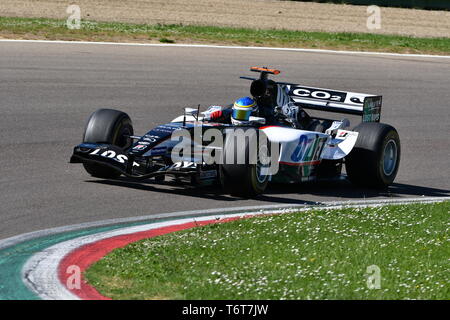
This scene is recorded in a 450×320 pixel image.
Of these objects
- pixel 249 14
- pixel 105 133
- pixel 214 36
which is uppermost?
pixel 249 14

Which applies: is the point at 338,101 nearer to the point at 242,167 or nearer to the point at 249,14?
the point at 242,167

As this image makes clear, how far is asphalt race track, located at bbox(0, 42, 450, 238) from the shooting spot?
10.7 meters

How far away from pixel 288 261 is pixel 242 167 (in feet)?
10.8

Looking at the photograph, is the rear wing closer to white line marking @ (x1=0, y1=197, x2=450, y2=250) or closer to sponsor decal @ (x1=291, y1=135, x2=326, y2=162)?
sponsor decal @ (x1=291, y1=135, x2=326, y2=162)

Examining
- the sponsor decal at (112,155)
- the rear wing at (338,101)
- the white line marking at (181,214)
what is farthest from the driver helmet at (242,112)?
the sponsor decal at (112,155)

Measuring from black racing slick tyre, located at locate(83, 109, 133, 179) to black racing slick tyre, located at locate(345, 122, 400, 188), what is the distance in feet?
10.0

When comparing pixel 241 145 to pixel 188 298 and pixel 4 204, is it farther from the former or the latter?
pixel 188 298

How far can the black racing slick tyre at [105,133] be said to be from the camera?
1176 cm

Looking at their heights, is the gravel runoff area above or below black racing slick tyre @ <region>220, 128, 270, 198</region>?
above

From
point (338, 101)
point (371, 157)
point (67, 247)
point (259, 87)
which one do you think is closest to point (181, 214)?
point (67, 247)

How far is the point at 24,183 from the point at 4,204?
121 cm

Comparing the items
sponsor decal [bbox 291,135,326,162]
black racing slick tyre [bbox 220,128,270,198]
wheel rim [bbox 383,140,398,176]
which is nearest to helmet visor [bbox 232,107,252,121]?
sponsor decal [bbox 291,135,326,162]

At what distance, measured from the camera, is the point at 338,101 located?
1348 cm

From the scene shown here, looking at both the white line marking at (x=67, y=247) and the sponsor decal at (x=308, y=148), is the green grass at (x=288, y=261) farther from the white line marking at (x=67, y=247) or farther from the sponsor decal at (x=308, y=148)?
the sponsor decal at (x=308, y=148)
